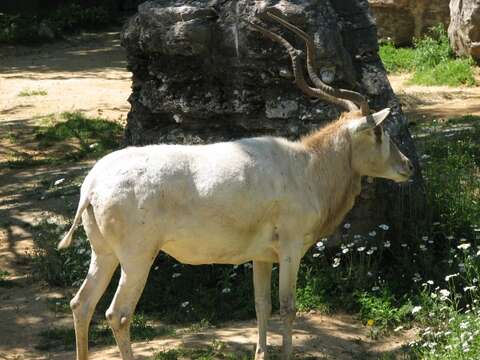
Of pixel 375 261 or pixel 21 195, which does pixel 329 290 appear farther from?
pixel 21 195

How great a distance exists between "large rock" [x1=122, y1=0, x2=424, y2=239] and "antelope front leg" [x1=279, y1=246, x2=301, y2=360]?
1983 millimetres

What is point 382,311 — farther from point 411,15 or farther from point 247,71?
point 411,15

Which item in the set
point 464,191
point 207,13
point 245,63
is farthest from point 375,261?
point 207,13

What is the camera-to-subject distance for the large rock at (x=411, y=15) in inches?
748

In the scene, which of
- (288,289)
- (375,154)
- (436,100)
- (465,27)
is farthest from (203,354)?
(465,27)

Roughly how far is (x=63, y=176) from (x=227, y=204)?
6.27 metres

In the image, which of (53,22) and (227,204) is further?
(53,22)

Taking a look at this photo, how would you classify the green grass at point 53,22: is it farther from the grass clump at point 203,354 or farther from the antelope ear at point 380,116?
the antelope ear at point 380,116

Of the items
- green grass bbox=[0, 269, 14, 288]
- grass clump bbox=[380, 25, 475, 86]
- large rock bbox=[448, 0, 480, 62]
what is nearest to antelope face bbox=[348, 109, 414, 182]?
green grass bbox=[0, 269, 14, 288]

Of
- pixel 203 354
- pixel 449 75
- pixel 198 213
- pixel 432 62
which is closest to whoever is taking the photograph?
pixel 198 213

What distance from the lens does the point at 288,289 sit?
23.1 feet

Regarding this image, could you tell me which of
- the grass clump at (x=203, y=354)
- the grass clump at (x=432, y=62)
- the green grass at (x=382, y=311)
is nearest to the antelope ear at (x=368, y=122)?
the green grass at (x=382, y=311)

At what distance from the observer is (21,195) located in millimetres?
11914

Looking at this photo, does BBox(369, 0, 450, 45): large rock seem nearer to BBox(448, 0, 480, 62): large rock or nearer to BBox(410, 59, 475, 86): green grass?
BBox(448, 0, 480, 62): large rock
